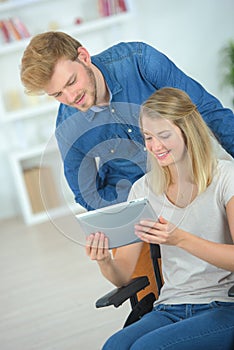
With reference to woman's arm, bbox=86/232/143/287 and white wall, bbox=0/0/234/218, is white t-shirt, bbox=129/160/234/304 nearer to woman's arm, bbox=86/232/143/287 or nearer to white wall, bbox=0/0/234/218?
woman's arm, bbox=86/232/143/287

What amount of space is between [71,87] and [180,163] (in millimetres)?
391

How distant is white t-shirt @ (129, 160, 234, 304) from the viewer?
199cm

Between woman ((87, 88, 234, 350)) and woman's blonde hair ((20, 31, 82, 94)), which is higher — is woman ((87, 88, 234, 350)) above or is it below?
below

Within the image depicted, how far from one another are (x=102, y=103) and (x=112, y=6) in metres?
4.05

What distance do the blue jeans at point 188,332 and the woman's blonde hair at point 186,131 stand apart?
328 millimetres

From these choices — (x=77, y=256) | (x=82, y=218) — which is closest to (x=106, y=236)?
(x=82, y=218)

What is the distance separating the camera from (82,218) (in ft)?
6.26

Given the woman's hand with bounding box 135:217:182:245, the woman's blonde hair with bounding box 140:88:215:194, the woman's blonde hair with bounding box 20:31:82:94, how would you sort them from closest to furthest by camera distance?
the woman's hand with bounding box 135:217:182:245
the woman's blonde hair with bounding box 140:88:215:194
the woman's blonde hair with bounding box 20:31:82:94

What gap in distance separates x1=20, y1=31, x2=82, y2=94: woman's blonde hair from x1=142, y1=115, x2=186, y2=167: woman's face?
336mm

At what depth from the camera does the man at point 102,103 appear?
196cm

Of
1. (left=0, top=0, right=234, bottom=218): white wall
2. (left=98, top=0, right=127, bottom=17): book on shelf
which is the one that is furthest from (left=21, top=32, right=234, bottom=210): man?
(left=0, top=0, right=234, bottom=218): white wall

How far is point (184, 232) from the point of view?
6.12ft

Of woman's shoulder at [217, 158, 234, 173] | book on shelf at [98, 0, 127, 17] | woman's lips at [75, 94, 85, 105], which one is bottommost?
book on shelf at [98, 0, 127, 17]

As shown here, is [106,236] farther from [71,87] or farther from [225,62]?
[225,62]
